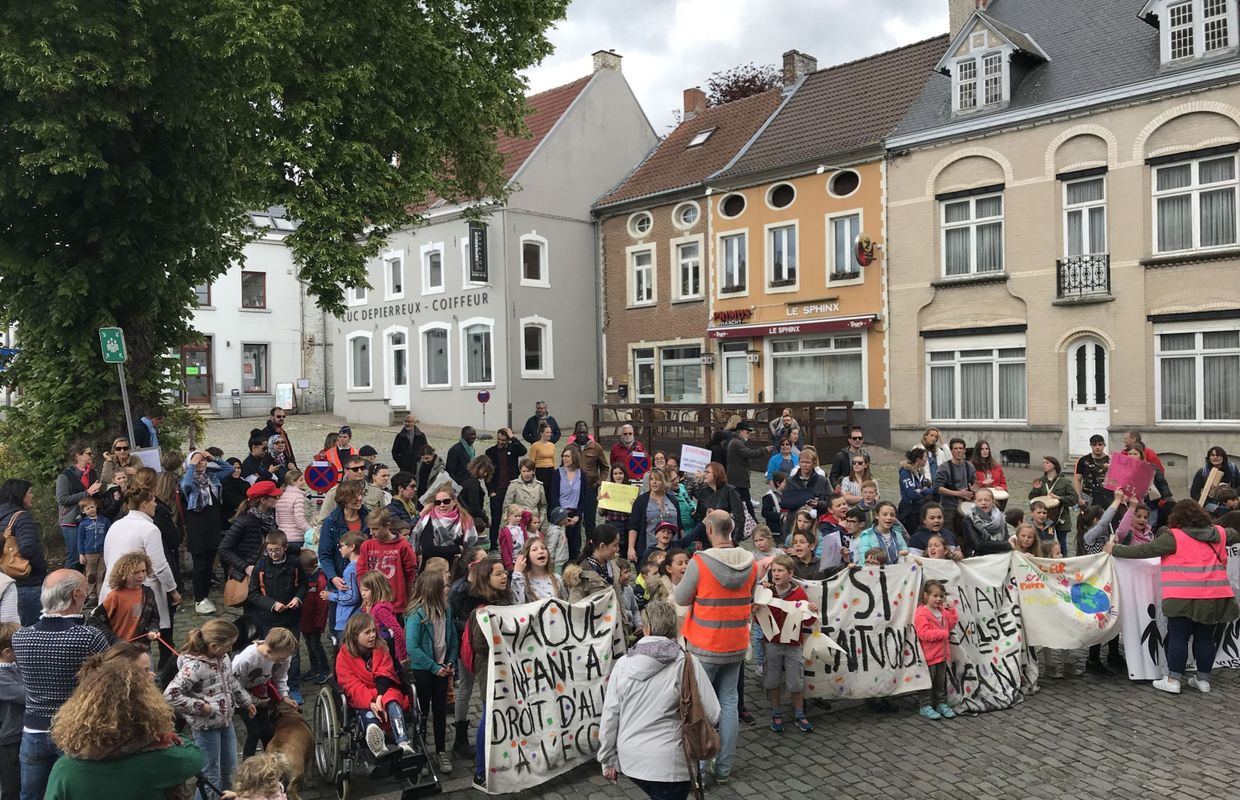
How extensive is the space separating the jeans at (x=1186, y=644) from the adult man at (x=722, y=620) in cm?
443

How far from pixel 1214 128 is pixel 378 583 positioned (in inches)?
804

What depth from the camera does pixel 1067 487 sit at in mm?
11133

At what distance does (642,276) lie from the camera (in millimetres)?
31297

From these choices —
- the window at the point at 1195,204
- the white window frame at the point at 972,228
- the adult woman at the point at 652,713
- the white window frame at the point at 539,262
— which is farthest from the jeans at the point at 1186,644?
the white window frame at the point at 539,262

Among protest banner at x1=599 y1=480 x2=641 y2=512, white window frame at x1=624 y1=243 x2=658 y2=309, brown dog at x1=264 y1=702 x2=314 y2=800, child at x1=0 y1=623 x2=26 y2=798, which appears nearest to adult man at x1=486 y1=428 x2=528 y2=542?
protest banner at x1=599 y1=480 x2=641 y2=512

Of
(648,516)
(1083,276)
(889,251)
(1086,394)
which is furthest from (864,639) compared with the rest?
(889,251)

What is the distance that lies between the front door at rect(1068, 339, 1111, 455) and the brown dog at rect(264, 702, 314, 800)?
1961 centimetres

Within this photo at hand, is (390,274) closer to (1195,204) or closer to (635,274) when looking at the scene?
(635,274)

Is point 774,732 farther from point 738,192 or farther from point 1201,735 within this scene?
point 738,192

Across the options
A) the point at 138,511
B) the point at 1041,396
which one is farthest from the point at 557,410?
the point at 138,511

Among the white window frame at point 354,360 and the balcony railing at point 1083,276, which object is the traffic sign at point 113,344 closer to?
the balcony railing at point 1083,276

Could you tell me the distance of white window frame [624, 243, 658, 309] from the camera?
30.7 metres

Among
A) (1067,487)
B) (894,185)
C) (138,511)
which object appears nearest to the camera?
(138,511)

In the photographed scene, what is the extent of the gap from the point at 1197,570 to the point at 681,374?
22050 millimetres
